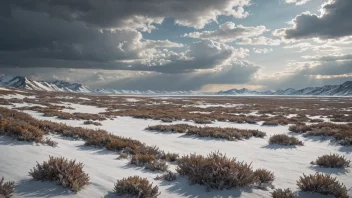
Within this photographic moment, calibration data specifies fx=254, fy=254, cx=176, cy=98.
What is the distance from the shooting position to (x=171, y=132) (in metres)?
15.9

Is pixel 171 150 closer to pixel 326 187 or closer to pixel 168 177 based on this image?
A: pixel 168 177

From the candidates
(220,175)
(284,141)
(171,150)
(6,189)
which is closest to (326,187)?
A: (220,175)

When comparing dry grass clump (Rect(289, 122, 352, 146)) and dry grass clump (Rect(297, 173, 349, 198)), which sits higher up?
dry grass clump (Rect(297, 173, 349, 198))

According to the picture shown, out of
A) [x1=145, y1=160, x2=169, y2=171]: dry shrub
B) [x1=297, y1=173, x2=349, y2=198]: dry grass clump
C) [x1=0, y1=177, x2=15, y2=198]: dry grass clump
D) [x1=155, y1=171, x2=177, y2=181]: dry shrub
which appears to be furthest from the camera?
[x1=145, y1=160, x2=169, y2=171]: dry shrub

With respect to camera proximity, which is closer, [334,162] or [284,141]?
[334,162]

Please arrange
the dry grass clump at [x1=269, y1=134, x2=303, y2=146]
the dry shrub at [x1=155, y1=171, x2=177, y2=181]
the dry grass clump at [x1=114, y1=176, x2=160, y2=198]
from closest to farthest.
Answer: the dry grass clump at [x1=114, y1=176, x2=160, y2=198]
the dry shrub at [x1=155, y1=171, x2=177, y2=181]
the dry grass clump at [x1=269, y1=134, x2=303, y2=146]

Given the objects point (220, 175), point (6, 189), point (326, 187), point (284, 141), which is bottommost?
point (284, 141)

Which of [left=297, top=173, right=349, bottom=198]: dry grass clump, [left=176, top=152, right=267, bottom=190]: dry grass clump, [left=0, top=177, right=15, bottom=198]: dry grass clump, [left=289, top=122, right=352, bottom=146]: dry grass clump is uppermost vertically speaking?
[left=0, top=177, right=15, bottom=198]: dry grass clump

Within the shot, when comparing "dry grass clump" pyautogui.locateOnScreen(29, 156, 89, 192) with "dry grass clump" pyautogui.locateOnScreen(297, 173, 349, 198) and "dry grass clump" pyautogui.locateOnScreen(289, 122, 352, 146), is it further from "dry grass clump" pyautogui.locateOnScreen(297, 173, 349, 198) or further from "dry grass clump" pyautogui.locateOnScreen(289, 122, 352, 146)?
"dry grass clump" pyautogui.locateOnScreen(289, 122, 352, 146)

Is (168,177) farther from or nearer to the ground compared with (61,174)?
nearer to the ground

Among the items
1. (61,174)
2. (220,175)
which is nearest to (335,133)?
(220,175)

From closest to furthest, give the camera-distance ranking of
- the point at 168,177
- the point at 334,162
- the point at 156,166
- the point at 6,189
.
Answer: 1. the point at 6,189
2. the point at 168,177
3. the point at 156,166
4. the point at 334,162

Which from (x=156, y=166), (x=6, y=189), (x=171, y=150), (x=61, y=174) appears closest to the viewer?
(x=6, y=189)

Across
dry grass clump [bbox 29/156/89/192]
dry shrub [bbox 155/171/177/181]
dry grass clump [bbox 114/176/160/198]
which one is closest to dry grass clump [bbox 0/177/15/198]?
dry grass clump [bbox 29/156/89/192]
